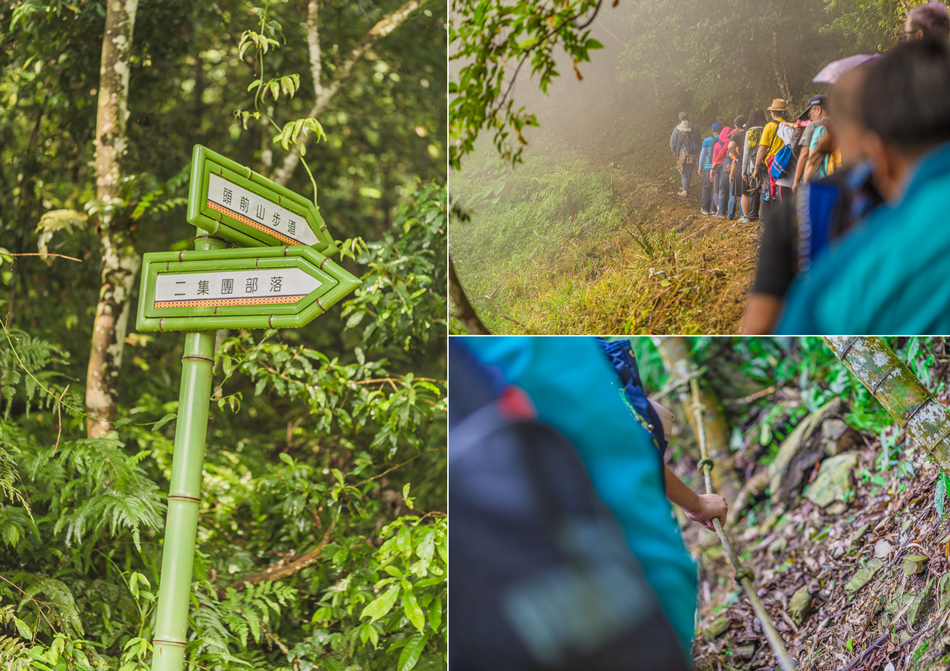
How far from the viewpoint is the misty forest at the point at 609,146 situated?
1.56 metres

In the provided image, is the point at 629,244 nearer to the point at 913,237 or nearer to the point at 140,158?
the point at 913,237

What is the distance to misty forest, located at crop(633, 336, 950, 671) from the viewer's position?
152 cm

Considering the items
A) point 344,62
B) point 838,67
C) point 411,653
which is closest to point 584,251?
point 838,67

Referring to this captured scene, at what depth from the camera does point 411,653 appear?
5.96 feet

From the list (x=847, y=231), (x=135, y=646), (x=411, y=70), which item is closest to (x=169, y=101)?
(x=411, y=70)

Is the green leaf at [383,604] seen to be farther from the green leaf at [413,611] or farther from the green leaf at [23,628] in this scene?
the green leaf at [23,628]

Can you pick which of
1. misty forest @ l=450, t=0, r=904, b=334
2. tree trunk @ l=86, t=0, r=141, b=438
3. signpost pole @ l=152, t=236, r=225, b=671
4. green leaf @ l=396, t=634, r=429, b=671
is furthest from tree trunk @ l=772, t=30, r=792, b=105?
tree trunk @ l=86, t=0, r=141, b=438

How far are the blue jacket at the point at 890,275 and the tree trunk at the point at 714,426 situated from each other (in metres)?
0.32

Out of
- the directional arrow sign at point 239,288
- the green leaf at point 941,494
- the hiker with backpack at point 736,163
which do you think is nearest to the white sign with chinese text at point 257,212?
the directional arrow sign at point 239,288

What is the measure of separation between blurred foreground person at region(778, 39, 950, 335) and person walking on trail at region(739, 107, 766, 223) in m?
0.20

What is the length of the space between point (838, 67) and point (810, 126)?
0.14 m

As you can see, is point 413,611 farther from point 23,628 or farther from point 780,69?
point 780,69

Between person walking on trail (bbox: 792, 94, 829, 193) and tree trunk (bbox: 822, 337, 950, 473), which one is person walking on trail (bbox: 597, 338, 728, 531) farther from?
person walking on trail (bbox: 792, 94, 829, 193)

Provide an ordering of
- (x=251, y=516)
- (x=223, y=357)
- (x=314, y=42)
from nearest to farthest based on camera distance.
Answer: (x=223, y=357) < (x=314, y=42) < (x=251, y=516)
